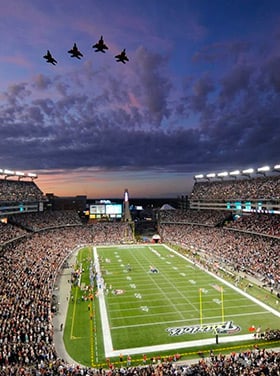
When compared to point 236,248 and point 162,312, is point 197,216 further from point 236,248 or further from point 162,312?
point 162,312

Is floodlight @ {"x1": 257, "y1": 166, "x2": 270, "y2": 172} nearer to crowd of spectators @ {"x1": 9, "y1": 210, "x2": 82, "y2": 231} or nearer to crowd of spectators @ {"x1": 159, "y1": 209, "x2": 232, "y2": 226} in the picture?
crowd of spectators @ {"x1": 159, "y1": 209, "x2": 232, "y2": 226}

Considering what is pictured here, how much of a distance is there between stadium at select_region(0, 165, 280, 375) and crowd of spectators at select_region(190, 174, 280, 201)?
0.39 meters

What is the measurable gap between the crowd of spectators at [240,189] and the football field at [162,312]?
2386cm

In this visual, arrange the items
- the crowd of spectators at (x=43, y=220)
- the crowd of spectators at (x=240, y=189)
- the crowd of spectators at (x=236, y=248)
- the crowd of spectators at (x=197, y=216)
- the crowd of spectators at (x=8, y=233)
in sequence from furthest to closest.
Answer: the crowd of spectators at (x=197, y=216) → the crowd of spectators at (x=43, y=220) → the crowd of spectators at (x=240, y=189) → the crowd of spectators at (x=8, y=233) → the crowd of spectators at (x=236, y=248)

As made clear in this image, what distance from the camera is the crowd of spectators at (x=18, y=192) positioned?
2532 inches

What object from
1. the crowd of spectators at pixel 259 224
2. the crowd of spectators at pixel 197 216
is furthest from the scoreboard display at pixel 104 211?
the crowd of spectators at pixel 259 224

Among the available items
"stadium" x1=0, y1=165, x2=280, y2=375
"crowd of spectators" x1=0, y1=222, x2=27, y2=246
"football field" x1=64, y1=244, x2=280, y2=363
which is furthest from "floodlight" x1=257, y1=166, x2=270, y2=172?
"crowd of spectators" x1=0, y1=222, x2=27, y2=246

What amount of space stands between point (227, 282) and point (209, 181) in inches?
2060

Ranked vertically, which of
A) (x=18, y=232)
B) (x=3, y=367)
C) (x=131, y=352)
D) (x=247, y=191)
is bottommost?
(x=131, y=352)

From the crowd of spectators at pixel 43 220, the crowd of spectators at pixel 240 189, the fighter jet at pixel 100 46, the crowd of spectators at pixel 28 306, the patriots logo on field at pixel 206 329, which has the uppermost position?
the fighter jet at pixel 100 46

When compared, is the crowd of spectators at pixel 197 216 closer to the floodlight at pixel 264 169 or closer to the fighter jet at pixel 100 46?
the floodlight at pixel 264 169

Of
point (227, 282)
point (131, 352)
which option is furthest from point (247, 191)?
point (131, 352)

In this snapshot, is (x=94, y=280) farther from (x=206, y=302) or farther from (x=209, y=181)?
(x=209, y=181)

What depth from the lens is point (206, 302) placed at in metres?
31.6
